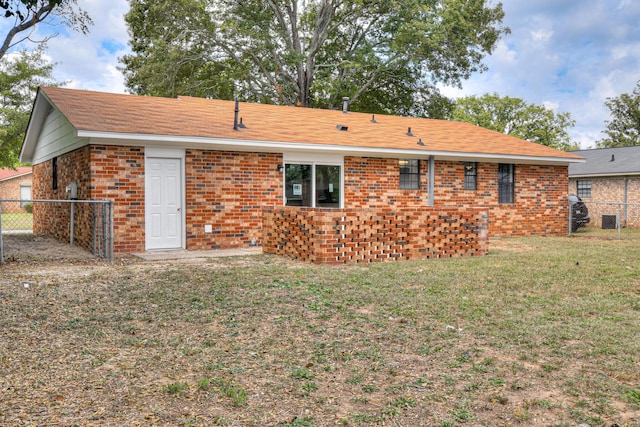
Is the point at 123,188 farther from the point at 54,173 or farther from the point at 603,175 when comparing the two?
the point at 603,175

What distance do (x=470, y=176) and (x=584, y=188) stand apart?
472 inches

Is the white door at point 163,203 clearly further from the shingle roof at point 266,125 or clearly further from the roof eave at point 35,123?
the roof eave at point 35,123

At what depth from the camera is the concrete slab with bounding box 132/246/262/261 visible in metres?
10.8

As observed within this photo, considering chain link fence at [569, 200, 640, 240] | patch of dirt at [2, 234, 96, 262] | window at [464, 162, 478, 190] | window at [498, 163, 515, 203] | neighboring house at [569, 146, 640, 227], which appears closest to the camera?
patch of dirt at [2, 234, 96, 262]

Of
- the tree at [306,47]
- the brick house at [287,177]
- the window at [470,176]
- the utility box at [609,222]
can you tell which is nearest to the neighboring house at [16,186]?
the tree at [306,47]

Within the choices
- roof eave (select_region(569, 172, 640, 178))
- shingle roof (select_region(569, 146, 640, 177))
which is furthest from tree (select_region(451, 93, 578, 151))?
roof eave (select_region(569, 172, 640, 178))

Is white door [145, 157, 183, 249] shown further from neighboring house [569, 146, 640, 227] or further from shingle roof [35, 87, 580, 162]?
neighboring house [569, 146, 640, 227]

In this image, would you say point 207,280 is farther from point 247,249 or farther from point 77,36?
point 77,36

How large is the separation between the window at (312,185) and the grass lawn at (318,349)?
5.82 meters

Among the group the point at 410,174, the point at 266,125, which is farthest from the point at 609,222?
the point at 266,125

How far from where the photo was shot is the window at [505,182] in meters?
17.3

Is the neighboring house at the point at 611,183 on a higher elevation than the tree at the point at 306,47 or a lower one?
lower

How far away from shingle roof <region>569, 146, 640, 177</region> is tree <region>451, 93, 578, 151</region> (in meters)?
23.2

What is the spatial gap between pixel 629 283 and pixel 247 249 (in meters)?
7.84
